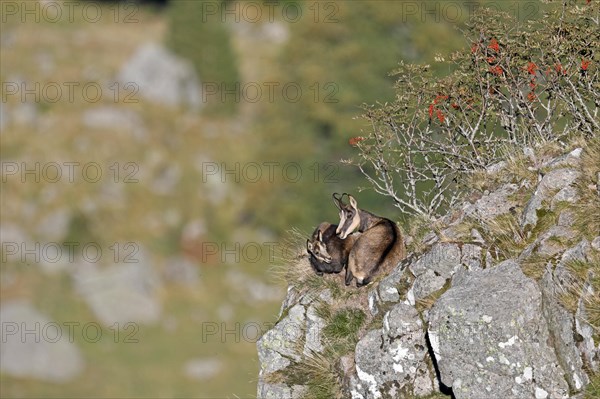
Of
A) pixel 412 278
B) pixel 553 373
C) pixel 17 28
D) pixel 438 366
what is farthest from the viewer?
pixel 17 28

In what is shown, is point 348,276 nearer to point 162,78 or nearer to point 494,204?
point 494,204

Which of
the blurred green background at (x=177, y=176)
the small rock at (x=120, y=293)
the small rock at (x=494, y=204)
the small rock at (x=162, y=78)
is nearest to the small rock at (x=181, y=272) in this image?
the blurred green background at (x=177, y=176)

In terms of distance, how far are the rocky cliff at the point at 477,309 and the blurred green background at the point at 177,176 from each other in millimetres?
27980

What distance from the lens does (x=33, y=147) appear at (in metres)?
55.8

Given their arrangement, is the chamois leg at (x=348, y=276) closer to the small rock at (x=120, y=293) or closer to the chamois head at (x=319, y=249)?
the chamois head at (x=319, y=249)

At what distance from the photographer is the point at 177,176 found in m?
56.0

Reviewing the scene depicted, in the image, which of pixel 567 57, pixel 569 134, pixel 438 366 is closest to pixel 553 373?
pixel 438 366

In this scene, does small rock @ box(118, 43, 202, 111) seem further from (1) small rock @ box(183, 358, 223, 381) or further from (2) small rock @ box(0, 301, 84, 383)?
(1) small rock @ box(183, 358, 223, 381)

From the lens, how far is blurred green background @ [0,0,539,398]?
45.2m

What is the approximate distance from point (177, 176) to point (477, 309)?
45.8 metres

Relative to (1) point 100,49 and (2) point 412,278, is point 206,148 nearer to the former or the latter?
(1) point 100,49

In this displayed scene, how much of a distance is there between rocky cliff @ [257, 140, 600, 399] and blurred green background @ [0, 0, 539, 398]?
27980 millimetres

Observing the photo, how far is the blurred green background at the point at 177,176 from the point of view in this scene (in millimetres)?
45188

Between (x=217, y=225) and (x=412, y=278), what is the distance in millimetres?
41853
